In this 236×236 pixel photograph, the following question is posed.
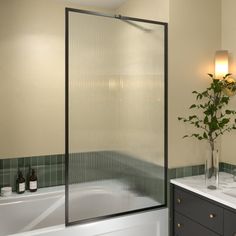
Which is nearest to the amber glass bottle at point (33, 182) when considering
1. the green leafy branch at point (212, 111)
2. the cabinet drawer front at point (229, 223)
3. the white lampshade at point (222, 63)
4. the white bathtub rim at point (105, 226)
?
the white bathtub rim at point (105, 226)

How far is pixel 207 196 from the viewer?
194 cm

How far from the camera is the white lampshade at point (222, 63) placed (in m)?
2.38

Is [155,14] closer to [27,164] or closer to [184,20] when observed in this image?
[184,20]

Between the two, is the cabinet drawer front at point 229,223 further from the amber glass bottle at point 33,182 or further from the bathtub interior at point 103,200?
the amber glass bottle at point 33,182

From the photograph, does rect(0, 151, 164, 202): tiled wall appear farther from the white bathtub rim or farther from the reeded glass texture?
the white bathtub rim

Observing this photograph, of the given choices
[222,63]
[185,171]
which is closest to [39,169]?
[185,171]

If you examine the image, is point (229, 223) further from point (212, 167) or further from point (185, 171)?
point (185, 171)

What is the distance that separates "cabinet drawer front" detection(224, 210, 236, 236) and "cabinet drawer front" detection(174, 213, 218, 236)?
13cm

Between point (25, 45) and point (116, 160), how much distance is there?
5.28 feet

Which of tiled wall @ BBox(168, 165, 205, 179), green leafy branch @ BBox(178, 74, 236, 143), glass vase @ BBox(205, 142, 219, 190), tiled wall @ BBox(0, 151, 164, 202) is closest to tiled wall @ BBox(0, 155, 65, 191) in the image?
tiled wall @ BBox(0, 151, 164, 202)

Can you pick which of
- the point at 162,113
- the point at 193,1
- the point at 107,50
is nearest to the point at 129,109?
the point at 162,113

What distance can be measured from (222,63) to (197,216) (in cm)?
132

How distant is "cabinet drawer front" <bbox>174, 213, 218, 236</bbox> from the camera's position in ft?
Result: 6.47

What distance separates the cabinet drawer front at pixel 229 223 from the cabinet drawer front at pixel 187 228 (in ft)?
0.43
